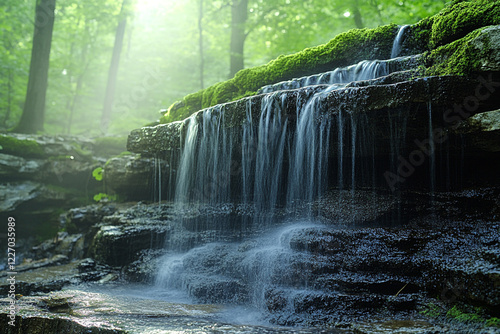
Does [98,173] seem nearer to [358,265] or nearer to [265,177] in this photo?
[265,177]

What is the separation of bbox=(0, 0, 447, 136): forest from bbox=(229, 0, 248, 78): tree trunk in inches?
1.4

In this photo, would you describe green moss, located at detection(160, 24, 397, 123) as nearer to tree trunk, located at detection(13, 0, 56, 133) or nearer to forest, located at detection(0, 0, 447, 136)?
forest, located at detection(0, 0, 447, 136)

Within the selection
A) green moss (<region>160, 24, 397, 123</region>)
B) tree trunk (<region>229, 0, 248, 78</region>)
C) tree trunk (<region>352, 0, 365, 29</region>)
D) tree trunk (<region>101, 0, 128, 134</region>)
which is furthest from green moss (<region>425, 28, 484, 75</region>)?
tree trunk (<region>101, 0, 128, 134</region>)

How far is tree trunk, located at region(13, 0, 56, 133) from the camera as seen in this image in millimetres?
12250

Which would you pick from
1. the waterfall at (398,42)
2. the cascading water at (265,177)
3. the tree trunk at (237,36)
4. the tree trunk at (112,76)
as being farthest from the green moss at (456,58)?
the tree trunk at (112,76)

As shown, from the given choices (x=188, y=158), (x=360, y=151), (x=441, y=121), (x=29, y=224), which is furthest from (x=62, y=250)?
(x=441, y=121)

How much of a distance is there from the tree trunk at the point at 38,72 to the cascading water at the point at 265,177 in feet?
28.7

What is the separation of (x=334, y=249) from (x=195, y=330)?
1821mm

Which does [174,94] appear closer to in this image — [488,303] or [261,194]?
[261,194]

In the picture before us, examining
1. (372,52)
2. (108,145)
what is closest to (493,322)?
(372,52)

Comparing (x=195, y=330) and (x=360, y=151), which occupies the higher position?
(x=360, y=151)

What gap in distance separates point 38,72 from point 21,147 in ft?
12.8

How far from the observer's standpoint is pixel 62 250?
25.9 ft

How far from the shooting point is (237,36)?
11750 mm
